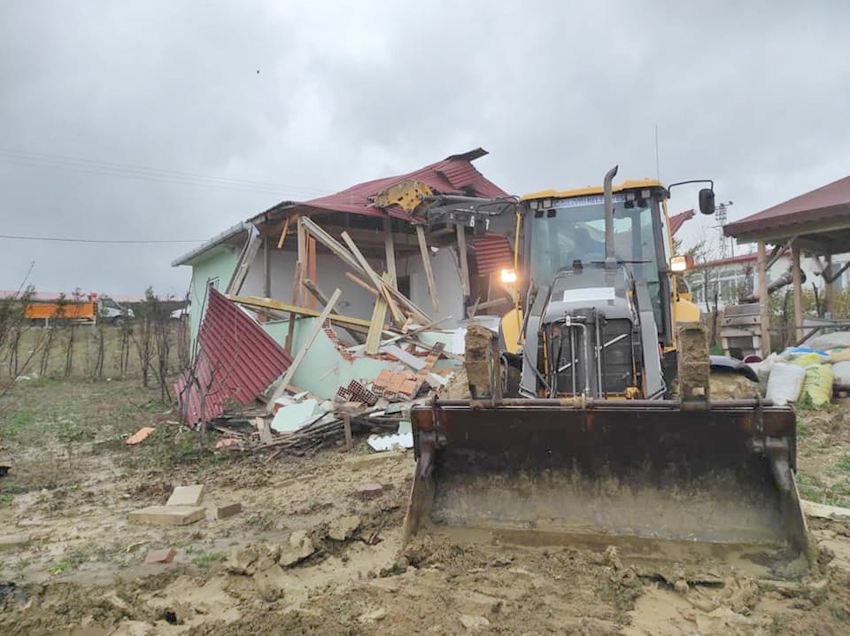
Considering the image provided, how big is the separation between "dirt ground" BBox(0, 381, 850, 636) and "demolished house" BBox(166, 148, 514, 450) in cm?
294

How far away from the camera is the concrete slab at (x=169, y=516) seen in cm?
544

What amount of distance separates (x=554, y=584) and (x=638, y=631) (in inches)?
22.4

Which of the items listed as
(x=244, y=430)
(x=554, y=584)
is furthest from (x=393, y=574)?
(x=244, y=430)

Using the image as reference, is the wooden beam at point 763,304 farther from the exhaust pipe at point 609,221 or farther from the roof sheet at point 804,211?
the exhaust pipe at point 609,221

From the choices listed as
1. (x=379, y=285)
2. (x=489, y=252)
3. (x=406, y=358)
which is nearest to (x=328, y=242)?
(x=379, y=285)

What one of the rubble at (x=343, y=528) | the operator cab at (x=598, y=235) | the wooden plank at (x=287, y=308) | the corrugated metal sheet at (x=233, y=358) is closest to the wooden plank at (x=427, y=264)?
the wooden plank at (x=287, y=308)

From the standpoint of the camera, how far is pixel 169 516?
545 centimetres

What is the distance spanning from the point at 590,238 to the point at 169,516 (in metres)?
4.56

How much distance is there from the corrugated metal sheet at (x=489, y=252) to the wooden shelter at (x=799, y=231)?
493 centimetres

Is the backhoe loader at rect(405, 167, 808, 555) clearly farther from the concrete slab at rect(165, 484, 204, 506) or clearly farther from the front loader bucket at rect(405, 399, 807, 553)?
the concrete slab at rect(165, 484, 204, 506)

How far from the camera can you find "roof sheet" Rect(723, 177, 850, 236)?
10.1 metres

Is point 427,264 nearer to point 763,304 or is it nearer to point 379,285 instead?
point 379,285

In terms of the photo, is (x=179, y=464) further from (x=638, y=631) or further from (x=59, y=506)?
(x=638, y=631)

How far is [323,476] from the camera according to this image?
23.5 ft
